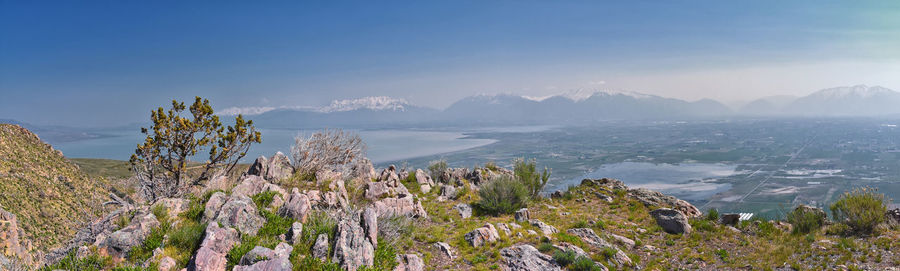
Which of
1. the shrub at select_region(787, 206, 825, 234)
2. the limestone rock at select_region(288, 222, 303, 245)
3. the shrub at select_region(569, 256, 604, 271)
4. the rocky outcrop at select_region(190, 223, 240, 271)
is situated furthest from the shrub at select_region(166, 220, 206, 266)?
the shrub at select_region(787, 206, 825, 234)

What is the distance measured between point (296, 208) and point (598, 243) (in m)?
9.38

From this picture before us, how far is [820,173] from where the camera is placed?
280 ft

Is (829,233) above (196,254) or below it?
below

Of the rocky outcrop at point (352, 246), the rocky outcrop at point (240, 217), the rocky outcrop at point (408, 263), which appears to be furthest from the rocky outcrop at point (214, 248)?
the rocky outcrop at point (408, 263)

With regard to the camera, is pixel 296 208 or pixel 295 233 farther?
pixel 296 208

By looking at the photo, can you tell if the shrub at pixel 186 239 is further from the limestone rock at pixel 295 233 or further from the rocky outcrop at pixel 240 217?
the limestone rock at pixel 295 233

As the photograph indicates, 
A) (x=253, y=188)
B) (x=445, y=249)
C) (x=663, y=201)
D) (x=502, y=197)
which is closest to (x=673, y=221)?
(x=663, y=201)

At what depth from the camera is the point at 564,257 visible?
A: 32.2ft

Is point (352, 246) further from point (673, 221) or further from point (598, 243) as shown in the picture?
point (673, 221)

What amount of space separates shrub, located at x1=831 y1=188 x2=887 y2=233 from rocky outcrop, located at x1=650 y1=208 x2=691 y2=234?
4641 millimetres

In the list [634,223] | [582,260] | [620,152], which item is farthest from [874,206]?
[620,152]

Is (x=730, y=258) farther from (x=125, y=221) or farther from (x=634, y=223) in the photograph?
(x=125, y=221)

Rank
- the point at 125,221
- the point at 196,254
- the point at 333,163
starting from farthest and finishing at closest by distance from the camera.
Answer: the point at 333,163 < the point at 125,221 < the point at 196,254

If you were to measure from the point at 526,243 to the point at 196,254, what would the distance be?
8.48m
